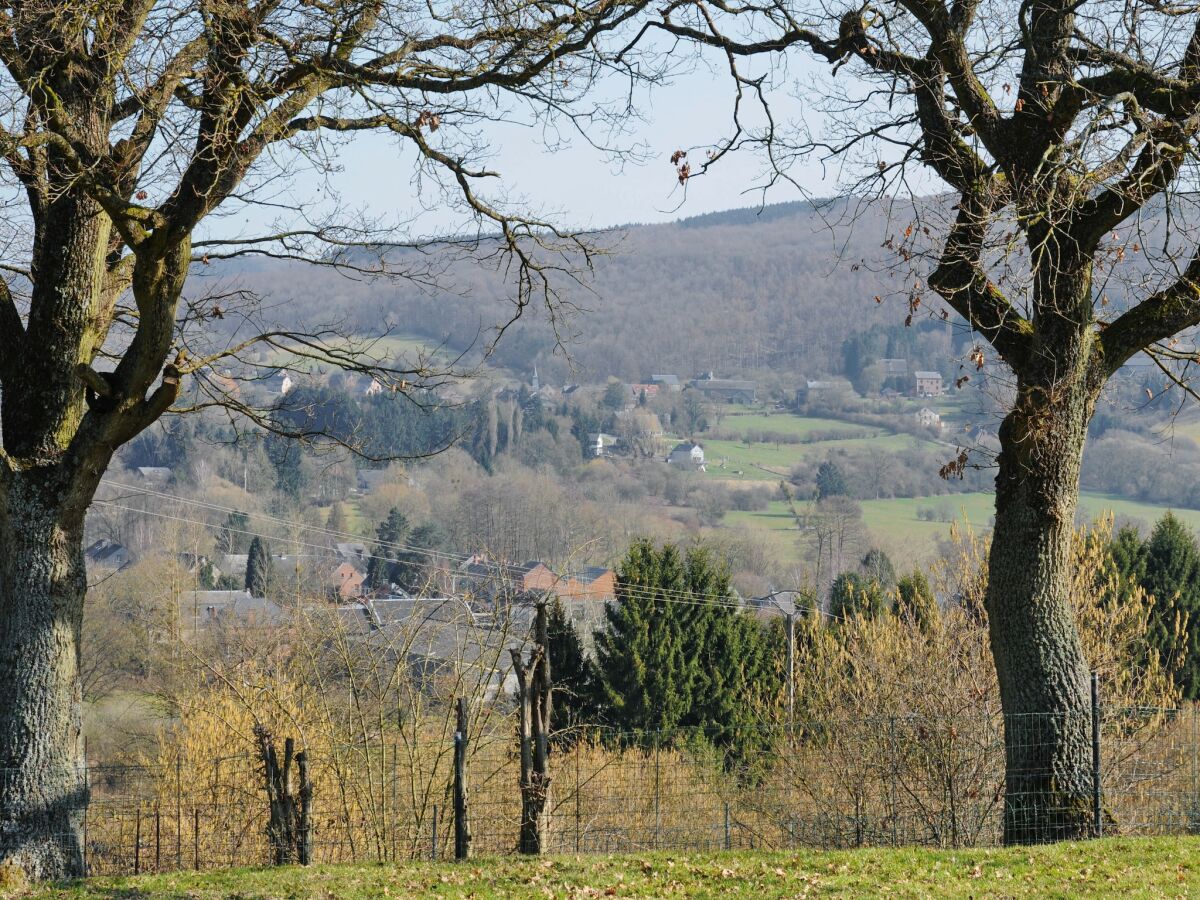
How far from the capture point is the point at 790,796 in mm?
21312

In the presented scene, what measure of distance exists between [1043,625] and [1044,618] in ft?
0.16

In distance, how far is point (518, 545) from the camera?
61875 mm

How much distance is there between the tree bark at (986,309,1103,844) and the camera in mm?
8070

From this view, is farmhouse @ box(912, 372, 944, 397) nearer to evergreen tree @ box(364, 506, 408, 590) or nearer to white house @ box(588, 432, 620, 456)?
white house @ box(588, 432, 620, 456)

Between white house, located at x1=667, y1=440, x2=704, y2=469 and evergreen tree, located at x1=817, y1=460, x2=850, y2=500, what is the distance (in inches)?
466

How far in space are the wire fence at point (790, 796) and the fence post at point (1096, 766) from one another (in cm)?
1

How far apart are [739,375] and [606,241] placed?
100.0 meters

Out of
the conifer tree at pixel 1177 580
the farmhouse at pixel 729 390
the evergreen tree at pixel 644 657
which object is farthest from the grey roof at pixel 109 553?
the farmhouse at pixel 729 390

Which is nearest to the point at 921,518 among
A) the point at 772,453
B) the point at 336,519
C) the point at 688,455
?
the point at 772,453

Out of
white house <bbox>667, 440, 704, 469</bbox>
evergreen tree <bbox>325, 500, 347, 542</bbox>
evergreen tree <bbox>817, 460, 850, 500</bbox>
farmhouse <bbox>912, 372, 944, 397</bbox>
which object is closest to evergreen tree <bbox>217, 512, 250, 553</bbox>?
evergreen tree <bbox>325, 500, 347, 542</bbox>

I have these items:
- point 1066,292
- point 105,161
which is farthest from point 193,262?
point 1066,292

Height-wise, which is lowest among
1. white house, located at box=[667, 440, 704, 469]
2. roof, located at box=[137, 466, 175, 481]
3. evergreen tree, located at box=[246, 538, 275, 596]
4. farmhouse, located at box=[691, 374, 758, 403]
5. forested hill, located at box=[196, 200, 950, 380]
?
evergreen tree, located at box=[246, 538, 275, 596]

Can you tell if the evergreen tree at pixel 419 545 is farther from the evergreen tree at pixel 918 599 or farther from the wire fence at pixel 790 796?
the wire fence at pixel 790 796

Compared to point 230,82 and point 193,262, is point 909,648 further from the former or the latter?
point 230,82
